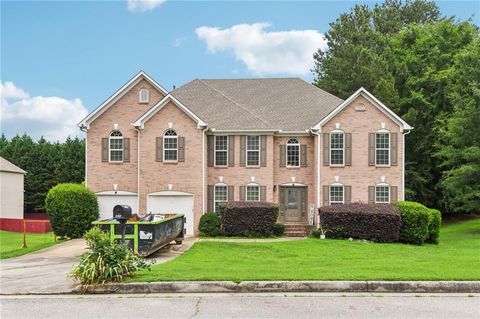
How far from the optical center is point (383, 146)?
87.6 feet

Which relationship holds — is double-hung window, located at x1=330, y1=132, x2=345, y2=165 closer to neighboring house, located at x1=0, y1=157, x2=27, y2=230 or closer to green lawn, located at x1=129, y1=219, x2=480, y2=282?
green lawn, located at x1=129, y1=219, x2=480, y2=282

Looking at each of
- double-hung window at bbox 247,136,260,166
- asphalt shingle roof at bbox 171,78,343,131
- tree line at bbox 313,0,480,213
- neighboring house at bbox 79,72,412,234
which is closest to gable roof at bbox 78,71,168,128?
neighboring house at bbox 79,72,412,234

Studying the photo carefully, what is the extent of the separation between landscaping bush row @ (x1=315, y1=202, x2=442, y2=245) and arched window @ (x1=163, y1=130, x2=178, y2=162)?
8.00 metres

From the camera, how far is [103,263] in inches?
408

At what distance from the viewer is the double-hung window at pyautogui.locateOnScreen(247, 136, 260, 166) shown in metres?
27.0

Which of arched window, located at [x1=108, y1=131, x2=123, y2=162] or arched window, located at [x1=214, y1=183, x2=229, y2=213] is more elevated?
arched window, located at [x1=108, y1=131, x2=123, y2=162]

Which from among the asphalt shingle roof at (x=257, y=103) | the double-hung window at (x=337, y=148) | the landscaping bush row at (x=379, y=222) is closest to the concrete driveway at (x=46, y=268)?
the landscaping bush row at (x=379, y=222)

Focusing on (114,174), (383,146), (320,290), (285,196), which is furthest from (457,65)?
(320,290)

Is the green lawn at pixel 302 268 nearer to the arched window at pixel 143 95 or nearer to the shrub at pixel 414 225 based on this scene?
the shrub at pixel 414 225

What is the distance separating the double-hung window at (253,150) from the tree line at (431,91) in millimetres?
10959

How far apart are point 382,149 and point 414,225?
549cm

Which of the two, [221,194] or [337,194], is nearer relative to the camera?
[337,194]

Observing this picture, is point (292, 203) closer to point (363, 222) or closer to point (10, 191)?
point (363, 222)

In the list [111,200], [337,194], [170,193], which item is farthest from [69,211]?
[337,194]
